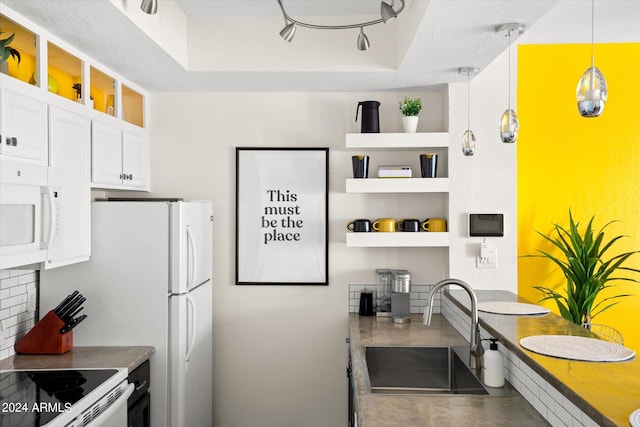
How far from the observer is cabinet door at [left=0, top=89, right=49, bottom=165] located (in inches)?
81.0

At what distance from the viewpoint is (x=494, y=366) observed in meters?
2.09

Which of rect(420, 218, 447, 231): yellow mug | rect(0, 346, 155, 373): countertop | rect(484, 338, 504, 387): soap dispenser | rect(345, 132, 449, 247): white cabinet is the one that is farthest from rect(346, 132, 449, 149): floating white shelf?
rect(0, 346, 155, 373): countertop

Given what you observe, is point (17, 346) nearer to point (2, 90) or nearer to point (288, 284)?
point (2, 90)

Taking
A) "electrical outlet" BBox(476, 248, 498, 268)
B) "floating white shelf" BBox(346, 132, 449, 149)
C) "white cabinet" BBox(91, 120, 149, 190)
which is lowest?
"electrical outlet" BBox(476, 248, 498, 268)

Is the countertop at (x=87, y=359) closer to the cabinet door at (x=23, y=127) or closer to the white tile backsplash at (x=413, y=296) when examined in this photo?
the cabinet door at (x=23, y=127)

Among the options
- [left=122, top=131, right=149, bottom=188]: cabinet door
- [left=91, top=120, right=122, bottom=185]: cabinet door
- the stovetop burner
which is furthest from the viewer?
[left=122, top=131, right=149, bottom=188]: cabinet door

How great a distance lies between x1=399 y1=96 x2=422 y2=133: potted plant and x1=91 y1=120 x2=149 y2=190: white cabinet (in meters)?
1.79

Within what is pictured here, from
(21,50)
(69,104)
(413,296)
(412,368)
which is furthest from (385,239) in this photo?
(21,50)

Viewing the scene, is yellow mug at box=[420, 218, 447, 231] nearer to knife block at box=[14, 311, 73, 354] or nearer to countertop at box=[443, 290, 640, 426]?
countertop at box=[443, 290, 640, 426]

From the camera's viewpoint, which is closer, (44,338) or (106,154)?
(44,338)

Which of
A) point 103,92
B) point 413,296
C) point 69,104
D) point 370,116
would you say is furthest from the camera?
point 413,296

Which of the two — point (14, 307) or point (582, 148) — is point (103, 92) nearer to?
point (14, 307)

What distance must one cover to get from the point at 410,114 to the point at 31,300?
254 centimetres

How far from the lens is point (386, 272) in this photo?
138 inches
